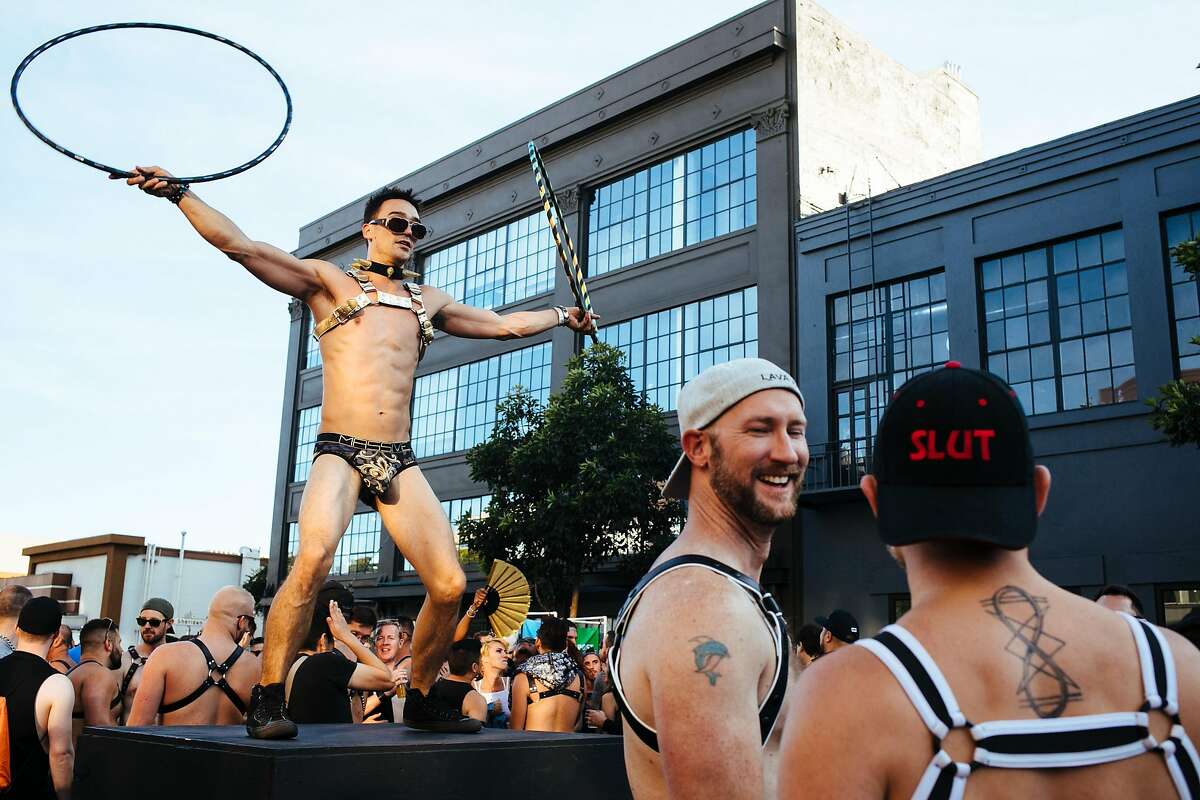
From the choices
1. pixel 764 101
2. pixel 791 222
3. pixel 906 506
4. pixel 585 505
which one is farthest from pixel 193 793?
pixel 764 101

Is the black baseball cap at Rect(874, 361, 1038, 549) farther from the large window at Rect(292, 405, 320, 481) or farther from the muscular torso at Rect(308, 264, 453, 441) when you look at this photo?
the large window at Rect(292, 405, 320, 481)

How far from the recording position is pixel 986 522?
170 centimetres

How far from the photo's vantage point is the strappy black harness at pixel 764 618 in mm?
2500

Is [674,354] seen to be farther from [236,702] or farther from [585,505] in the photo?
[236,702]

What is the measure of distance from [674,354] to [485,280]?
939 cm

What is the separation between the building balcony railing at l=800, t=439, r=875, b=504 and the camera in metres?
22.3

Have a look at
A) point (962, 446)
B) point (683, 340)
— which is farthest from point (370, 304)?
point (683, 340)

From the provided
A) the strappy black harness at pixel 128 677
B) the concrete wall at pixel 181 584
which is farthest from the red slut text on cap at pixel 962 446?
the concrete wall at pixel 181 584

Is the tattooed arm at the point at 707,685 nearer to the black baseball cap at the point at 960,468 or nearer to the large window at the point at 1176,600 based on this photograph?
the black baseball cap at the point at 960,468

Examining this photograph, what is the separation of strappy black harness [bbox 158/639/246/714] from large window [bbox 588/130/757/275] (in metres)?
21.8

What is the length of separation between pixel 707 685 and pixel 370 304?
359 centimetres

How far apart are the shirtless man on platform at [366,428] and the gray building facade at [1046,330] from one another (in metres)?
16.3

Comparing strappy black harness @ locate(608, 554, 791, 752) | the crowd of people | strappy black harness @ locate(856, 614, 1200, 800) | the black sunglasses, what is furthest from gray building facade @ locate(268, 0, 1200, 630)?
strappy black harness @ locate(856, 614, 1200, 800)

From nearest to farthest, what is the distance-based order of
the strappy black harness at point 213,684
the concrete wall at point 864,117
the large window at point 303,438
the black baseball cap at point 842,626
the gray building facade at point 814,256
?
the strappy black harness at point 213,684 < the black baseball cap at point 842,626 < the gray building facade at point 814,256 < the concrete wall at point 864,117 < the large window at point 303,438
